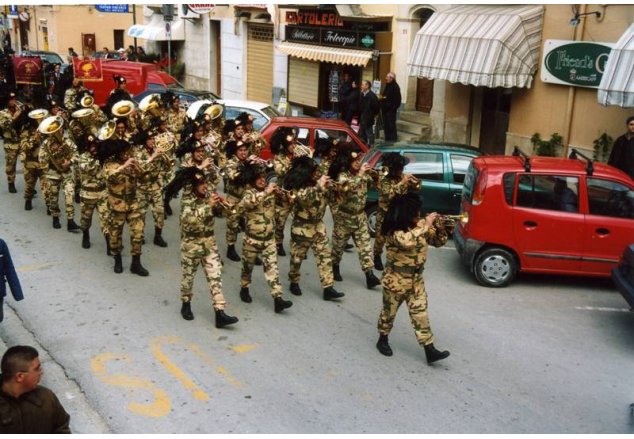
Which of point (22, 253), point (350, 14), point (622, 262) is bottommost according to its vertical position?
point (22, 253)

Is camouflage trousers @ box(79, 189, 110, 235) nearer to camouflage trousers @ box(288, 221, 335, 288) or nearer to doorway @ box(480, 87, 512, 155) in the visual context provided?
camouflage trousers @ box(288, 221, 335, 288)

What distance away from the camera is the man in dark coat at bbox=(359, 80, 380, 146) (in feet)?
56.2

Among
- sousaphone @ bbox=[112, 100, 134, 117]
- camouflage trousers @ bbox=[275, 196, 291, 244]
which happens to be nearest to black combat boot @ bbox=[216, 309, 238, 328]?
camouflage trousers @ bbox=[275, 196, 291, 244]

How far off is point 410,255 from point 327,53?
46.2 ft

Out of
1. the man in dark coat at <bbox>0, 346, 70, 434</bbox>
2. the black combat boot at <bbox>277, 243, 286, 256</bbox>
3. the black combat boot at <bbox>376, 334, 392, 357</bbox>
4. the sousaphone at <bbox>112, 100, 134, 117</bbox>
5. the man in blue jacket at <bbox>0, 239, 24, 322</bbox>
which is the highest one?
the sousaphone at <bbox>112, 100, 134, 117</bbox>

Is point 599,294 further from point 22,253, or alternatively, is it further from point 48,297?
point 22,253

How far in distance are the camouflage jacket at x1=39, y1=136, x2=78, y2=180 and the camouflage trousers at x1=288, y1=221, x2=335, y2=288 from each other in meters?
4.44

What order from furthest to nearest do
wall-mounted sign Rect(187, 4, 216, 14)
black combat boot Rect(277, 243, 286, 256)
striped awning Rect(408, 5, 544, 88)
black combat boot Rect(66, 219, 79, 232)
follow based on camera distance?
wall-mounted sign Rect(187, 4, 216, 14), striped awning Rect(408, 5, 544, 88), black combat boot Rect(66, 219, 79, 232), black combat boot Rect(277, 243, 286, 256)

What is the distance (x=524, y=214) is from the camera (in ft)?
30.2

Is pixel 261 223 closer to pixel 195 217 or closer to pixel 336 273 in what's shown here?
pixel 195 217

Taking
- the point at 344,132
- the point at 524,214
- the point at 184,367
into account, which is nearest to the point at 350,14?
the point at 344,132

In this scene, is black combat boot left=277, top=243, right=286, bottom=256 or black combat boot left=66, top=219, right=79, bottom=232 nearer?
black combat boot left=277, top=243, right=286, bottom=256

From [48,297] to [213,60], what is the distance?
20.2 m

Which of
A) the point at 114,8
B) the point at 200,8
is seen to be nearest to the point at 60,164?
the point at 200,8
